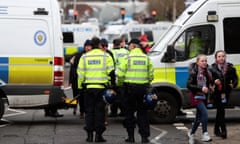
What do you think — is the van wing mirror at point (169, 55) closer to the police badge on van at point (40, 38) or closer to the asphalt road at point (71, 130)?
the asphalt road at point (71, 130)

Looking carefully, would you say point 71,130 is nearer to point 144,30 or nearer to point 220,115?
point 220,115

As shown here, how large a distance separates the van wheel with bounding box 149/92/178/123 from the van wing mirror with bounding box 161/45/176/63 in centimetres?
70

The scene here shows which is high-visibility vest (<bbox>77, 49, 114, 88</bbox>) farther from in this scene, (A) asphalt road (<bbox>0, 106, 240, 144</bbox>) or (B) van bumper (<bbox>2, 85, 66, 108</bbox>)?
(B) van bumper (<bbox>2, 85, 66, 108</bbox>)

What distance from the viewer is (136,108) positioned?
37.8 feet

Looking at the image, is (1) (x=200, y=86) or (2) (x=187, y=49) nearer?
(1) (x=200, y=86)

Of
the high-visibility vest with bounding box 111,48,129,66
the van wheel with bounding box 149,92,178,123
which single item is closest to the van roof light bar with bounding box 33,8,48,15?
the high-visibility vest with bounding box 111,48,129,66

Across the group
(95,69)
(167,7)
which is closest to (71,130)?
(95,69)

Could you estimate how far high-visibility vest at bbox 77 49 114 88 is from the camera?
11.6 metres

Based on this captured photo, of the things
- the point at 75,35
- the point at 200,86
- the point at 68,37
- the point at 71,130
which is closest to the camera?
the point at 200,86

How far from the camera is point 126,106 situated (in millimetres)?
11508

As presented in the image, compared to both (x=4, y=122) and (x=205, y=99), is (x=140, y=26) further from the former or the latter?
(x=205, y=99)

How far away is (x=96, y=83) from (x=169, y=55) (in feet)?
9.37

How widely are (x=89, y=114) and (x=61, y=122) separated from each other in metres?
3.06

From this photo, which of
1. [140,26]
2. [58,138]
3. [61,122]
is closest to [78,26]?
[140,26]
